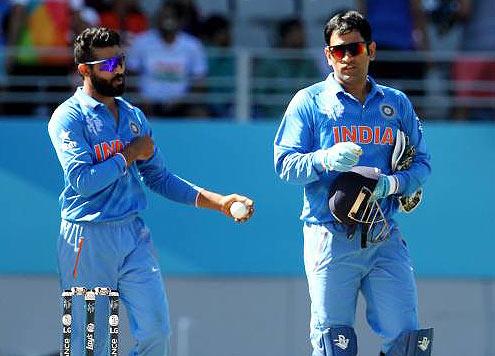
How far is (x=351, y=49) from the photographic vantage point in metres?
6.41

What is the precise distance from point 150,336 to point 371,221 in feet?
4.23

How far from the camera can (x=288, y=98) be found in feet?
33.0

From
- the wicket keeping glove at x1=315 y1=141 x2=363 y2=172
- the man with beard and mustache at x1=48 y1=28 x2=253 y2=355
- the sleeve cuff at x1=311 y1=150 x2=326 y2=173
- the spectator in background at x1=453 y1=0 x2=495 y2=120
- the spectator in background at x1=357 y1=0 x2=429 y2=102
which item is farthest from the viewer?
the spectator in background at x1=357 y1=0 x2=429 y2=102

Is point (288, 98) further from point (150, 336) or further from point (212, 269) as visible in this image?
point (150, 336)

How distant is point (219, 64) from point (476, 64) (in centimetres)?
211

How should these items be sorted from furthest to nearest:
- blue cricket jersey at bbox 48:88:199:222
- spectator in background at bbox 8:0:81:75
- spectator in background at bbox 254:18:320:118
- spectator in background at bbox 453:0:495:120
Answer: spectator in background at bbox 8:0:81:75 < spectator in background at bbox 453:0:495:120 < spectator in background at bbox 254:18:320:118 < blue cricket jersey at bbox 48:88:199:222

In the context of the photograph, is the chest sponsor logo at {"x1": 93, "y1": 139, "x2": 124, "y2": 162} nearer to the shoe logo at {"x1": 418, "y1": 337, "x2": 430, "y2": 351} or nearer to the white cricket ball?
the white cricket ball

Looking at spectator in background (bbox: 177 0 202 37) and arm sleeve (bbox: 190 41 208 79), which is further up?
spectator in background (bbox: 177 0 202 37)

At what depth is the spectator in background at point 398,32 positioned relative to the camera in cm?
1023

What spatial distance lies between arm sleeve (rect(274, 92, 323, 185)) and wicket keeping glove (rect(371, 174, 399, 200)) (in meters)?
0.30

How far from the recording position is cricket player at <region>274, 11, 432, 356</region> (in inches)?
249

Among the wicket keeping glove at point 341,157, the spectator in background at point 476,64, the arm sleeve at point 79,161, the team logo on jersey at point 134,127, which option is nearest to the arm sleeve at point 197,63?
the spectator in background at point 476,64

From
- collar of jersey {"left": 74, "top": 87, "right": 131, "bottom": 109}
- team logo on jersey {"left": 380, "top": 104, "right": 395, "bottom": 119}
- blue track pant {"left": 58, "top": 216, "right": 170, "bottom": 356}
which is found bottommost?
blue track pant {"left": 58, "top": 216, "right": 170, "bottom": 356}

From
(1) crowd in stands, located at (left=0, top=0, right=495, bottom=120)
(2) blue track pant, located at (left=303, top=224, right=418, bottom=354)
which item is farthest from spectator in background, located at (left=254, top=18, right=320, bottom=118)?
(2) blue track pant, located at (left=303, top=224, right=418, bottom=354)
